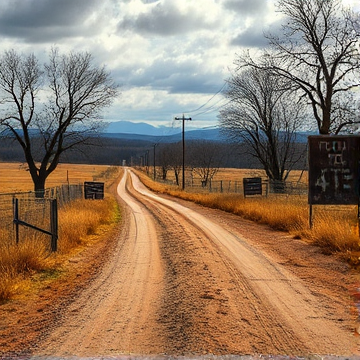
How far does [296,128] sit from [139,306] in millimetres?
35193

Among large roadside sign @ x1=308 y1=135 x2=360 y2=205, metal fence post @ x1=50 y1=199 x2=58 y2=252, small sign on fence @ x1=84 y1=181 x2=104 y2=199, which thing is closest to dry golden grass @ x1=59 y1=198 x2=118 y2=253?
metal fence post @ x1=50 y1=199 x2=58 y2=252

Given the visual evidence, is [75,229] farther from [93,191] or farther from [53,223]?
[93,191]

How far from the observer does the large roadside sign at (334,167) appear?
12.3m

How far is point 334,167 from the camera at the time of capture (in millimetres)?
12523

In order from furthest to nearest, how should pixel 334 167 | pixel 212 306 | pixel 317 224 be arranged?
pixel 317 224 → pixel 334 167 → pixel 212 306

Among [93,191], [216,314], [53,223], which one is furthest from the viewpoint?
[93,191]

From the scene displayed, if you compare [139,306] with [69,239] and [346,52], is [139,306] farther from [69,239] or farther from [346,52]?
[346,52]

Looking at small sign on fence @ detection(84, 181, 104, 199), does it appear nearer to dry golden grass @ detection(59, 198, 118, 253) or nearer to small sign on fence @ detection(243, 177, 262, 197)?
small sign on fence @ detection(243, 177, 262, 197)

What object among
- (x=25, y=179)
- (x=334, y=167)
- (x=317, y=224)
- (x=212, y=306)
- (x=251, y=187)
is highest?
Result: (x=334, y=167)

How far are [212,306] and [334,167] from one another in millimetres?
6850

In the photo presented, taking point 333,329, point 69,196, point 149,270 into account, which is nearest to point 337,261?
point 149,270

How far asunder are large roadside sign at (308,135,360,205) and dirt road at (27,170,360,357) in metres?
1.57

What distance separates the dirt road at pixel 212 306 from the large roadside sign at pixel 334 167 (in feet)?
5.15

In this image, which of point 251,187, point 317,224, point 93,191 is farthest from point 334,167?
point 93,191
